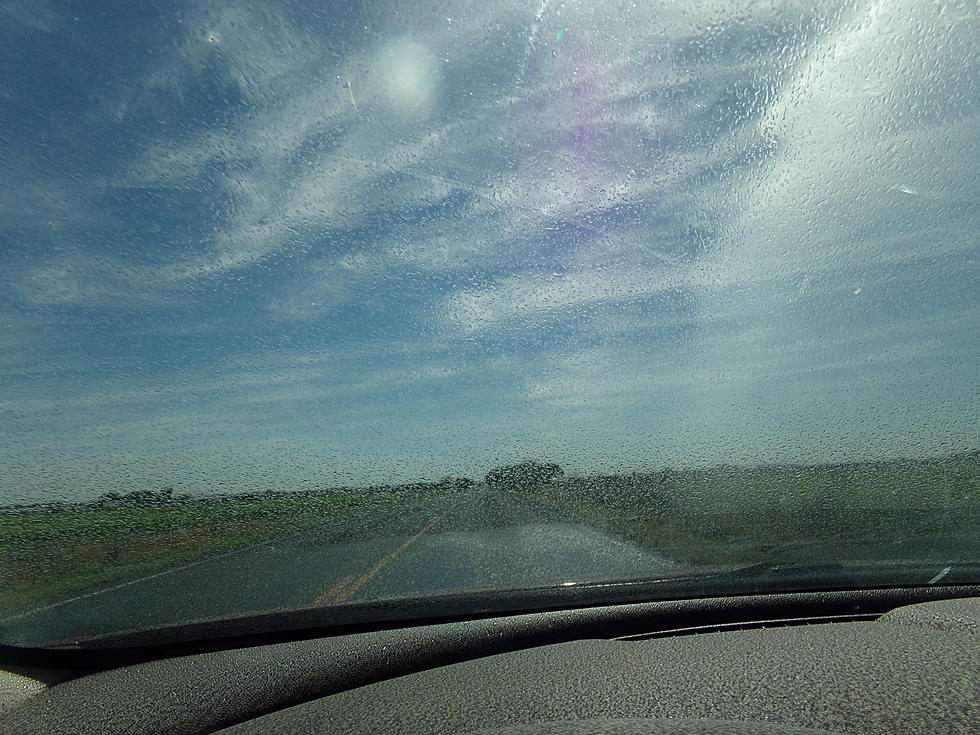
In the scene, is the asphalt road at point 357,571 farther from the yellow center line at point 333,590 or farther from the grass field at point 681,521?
the grass field at point 681,521

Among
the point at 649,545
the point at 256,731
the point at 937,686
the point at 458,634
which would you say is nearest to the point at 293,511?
the point at 649,545

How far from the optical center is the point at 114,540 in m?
8.51

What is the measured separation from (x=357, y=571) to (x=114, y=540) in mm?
2600

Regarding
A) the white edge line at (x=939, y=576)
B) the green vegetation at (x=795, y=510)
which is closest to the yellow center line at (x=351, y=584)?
the green vegetation at (x=795, y=510)

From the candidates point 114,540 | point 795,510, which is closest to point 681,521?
point 795,510

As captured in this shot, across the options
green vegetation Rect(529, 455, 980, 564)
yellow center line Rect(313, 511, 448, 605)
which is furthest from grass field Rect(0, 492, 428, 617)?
green vegetation Rect(529, 455, 980, 564)

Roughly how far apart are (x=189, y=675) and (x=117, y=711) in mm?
479

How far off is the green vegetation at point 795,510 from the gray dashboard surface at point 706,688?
193cm

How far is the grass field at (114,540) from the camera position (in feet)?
22.7

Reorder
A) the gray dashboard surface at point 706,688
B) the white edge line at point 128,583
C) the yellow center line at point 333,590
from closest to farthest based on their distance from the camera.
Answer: the gray dashboard surface at point 706,688, the white edge line at point 128,583, the yellow center line at point 333,590

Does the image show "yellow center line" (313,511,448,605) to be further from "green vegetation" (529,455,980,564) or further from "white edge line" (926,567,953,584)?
"white edge line" (926,567,953,584)

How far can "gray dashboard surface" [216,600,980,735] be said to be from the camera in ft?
10.2

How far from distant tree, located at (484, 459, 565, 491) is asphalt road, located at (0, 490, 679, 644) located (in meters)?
0.53

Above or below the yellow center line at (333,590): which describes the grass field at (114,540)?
above
